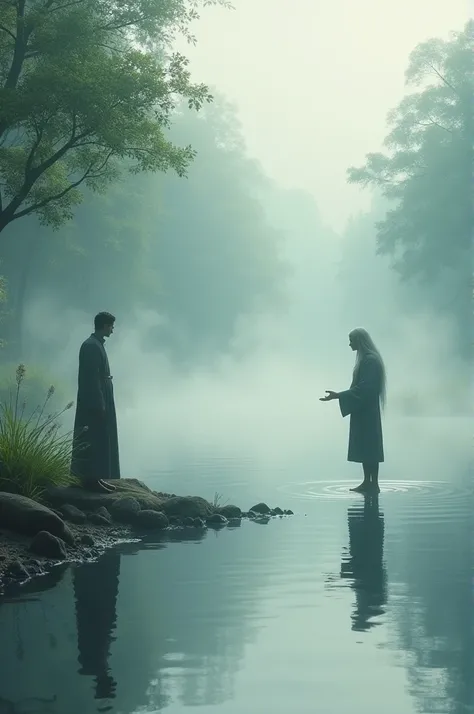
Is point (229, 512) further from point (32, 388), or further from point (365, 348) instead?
point (32, 388)

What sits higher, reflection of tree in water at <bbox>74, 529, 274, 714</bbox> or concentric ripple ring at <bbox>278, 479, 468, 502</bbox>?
concentric ripple ring at <bbox>278, 479, 468, 502</bbox>

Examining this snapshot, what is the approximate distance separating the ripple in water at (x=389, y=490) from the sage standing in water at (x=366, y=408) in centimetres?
43

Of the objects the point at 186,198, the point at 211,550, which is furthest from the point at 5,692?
the point at 186,198

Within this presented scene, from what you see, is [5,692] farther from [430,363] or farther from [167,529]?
[430,363]

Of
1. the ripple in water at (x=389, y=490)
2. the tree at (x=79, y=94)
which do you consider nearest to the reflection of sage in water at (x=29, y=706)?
the ripple in water at (x=389, y=490)

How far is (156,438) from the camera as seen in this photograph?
3173 centimetres

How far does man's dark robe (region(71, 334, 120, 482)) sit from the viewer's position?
596 inches

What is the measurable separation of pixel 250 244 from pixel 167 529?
204 feet

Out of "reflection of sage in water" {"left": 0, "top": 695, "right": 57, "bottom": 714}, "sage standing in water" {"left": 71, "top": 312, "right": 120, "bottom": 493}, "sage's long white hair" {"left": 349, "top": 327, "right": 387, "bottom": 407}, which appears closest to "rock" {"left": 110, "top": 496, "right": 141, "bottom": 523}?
"sage standing in water" {"left": 71, "top": 312, "right": 120, "bottom": 493}

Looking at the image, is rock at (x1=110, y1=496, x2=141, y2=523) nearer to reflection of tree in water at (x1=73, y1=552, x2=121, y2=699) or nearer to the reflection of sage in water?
reflection of tree in water at (x1=73, y1=552, x2=121, y2=699)

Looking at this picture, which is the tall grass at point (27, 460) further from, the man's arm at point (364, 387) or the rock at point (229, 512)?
the man's arm at point (364, 387)

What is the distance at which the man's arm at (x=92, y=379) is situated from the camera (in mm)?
15148

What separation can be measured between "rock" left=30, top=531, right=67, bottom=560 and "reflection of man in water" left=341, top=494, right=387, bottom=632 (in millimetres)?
2739

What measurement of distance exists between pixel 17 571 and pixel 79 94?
11.2 meters
